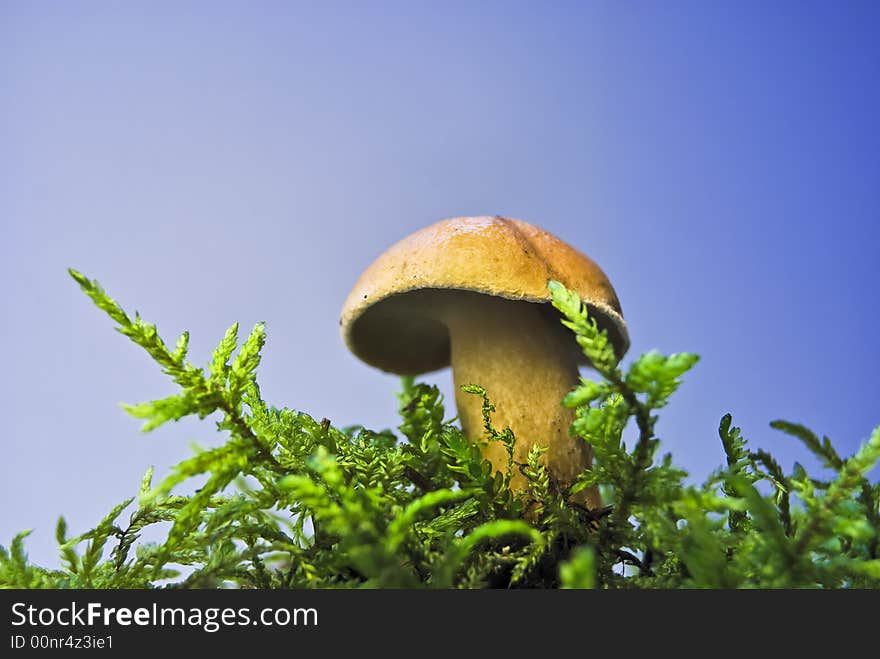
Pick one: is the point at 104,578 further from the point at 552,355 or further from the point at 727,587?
the point at 552,355

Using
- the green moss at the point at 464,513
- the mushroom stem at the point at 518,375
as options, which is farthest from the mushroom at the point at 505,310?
the green moss at the point at 464,513

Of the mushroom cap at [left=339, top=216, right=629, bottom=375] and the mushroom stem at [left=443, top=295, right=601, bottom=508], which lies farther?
the mushroom stem at [left=443, top=295, right=601, bottom=508]

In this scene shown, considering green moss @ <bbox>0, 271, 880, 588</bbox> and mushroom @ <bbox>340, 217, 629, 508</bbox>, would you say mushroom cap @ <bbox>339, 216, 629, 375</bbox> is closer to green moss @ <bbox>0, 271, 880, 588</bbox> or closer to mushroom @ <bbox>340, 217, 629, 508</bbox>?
mushroom @ <bbox>340, 217, 629, 508</bbox>

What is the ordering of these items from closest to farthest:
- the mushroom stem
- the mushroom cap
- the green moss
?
the green moss → the mushroom cap → the mushroom stem

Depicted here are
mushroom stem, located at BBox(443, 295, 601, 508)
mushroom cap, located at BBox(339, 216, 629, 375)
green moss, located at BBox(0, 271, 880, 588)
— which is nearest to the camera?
green moss, located at BBox(0, 271, 880, 588)

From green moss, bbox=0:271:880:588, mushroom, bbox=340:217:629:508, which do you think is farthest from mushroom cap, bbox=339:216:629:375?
green moss, bbox=0:271:880:588

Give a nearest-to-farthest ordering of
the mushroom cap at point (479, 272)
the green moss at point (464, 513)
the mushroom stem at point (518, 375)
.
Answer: the green moss at point (464, 513) < the mushroom cap at point (479, 272) < the mushroom stem at point (518, 375)

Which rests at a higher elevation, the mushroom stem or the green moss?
the mushroom stem

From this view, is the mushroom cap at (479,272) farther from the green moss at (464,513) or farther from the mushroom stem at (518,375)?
the green moss at (464,513)
